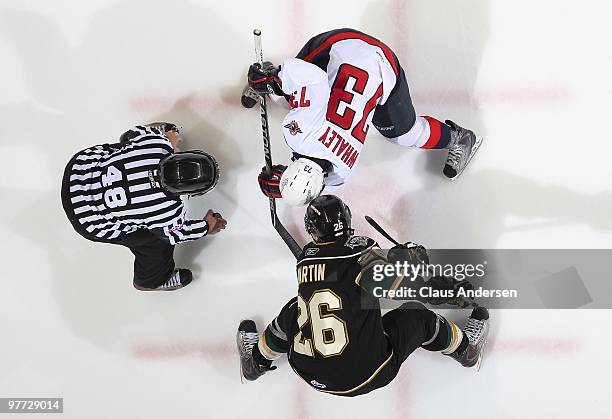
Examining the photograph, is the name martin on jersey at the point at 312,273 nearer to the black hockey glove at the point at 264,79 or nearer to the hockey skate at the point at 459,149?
the black hockey glove at the point at 264,79

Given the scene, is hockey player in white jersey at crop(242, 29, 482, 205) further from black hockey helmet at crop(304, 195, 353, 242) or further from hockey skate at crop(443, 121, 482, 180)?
hockey skate at crop(443, 121, 482, 180)

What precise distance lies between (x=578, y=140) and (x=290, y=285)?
181 cm

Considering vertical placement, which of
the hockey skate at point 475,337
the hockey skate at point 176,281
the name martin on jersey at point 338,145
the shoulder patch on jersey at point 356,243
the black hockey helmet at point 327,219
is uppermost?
the name martin on jersey at point 338,145

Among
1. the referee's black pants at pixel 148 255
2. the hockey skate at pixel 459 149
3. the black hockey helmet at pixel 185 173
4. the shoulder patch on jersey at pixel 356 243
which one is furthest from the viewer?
the hockey skate at pixel 459 149

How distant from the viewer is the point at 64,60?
3.17 m

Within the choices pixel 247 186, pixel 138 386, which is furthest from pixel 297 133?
pixel 138 386

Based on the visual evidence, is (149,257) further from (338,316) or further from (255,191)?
(338,316)

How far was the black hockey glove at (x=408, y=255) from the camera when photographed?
93.7 inches

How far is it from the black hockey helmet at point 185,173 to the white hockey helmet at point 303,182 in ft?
1.47

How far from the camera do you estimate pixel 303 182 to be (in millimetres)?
2211

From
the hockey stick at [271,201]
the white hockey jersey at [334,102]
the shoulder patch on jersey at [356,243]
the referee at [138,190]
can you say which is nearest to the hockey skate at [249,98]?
the hockey stick at [271,201]

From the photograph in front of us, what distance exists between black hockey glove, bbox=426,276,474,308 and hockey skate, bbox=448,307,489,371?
10 centimetres

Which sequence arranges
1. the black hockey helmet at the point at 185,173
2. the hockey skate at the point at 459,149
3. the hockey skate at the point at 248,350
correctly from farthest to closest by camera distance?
the hockey skate at the point at 248,350
the hockey skate at the point at 459,149
the black hockey helmet at the point at 185,173

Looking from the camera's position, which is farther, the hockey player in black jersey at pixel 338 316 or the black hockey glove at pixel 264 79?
the black hockey glove at pixel 264 79
